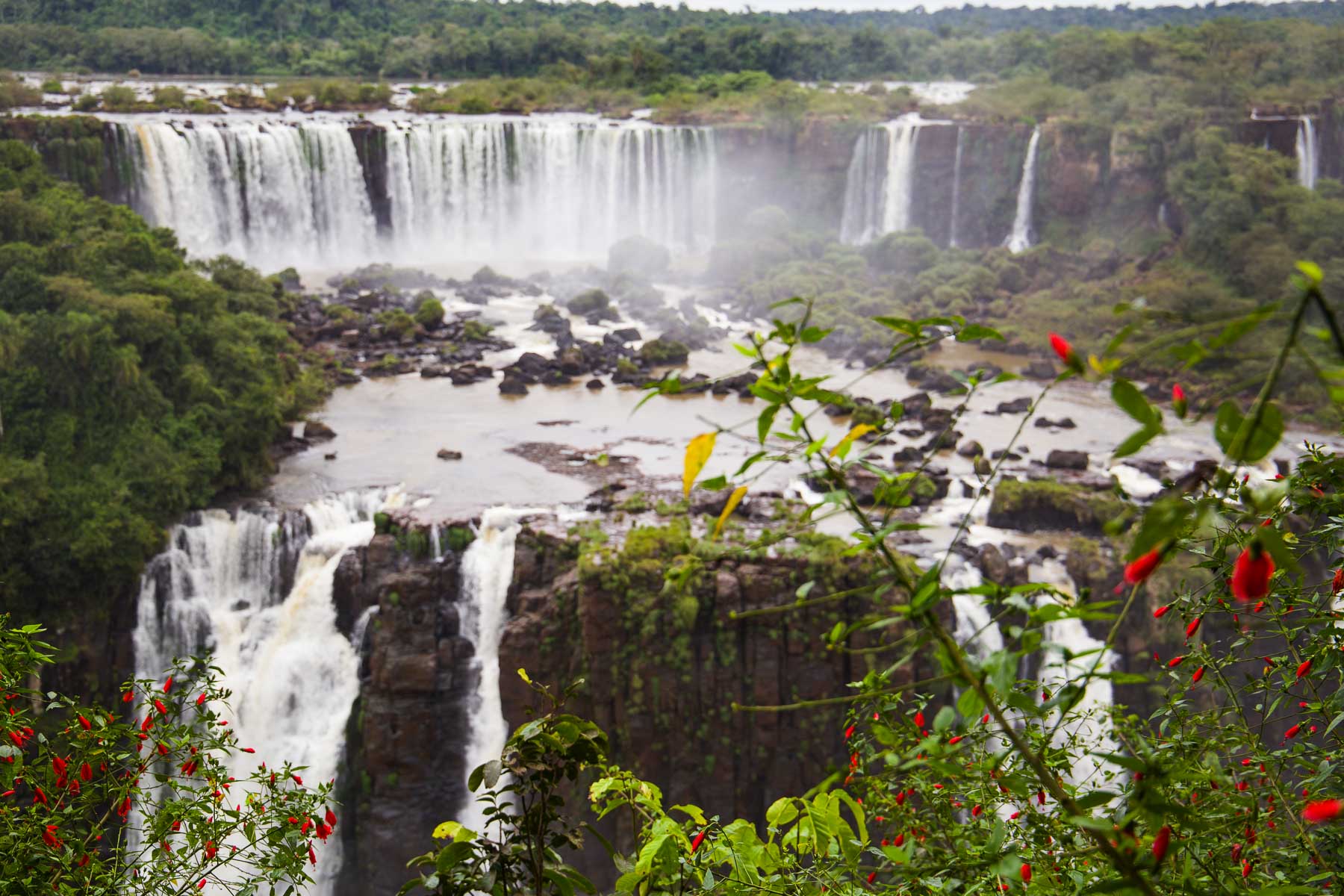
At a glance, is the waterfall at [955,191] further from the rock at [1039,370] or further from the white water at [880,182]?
the rock at [1039,370]

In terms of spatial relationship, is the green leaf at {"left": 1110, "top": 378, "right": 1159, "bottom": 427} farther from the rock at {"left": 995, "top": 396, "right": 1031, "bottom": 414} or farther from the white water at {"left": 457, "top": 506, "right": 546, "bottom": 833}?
the rock at {"left": 995, "top": 396, "right": 1031, "bottom": 414}

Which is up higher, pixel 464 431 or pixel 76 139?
pixel 76 139

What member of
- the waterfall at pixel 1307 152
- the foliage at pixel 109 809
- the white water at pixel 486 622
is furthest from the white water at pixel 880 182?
the foliage at pixel 109 809

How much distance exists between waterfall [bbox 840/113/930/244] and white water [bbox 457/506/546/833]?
25137 mm

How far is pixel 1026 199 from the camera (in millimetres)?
37938

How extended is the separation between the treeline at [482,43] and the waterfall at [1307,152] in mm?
5689

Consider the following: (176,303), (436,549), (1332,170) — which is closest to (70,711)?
(436,549)

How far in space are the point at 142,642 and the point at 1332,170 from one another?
3549 cm

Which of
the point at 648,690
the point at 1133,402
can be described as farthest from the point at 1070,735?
the point at 648,690

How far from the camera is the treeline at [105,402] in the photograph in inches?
612

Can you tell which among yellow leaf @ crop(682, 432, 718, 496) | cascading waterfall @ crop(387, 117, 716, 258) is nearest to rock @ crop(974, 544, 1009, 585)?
yellow leaf @ crop(682, 432, 718, 496)

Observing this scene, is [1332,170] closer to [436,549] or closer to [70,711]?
[436,549]

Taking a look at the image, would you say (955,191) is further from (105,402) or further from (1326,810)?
(1326,810)

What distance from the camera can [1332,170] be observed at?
36250mm
